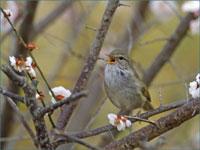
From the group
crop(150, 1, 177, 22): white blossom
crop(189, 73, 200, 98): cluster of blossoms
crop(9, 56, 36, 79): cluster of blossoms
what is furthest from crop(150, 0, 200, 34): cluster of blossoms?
crop(9, 56, 36, 79): cluster of blossoms

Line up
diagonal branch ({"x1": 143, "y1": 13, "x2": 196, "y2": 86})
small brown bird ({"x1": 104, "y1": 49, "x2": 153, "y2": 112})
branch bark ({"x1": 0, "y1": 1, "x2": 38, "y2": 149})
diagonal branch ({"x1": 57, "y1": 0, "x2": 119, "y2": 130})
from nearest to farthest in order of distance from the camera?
diagonal branch ({"x1": 57, "y1": 0, "x2": 119, "y2": 130})
small brown bird ({"x1": 104, "y1": 49, "x2": 153, "y2": 112})
branch bark ({"x1": 0, "y1": 1, "x2": 38, "y2": 149})
diagonal branch ({"x1": 143, "y1": 13, "x2": 196, "y2": 86})

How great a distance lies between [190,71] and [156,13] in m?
0.79

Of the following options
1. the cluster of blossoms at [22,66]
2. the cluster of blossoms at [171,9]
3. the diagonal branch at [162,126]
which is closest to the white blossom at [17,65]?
the cluster of blossoms at [22,66]

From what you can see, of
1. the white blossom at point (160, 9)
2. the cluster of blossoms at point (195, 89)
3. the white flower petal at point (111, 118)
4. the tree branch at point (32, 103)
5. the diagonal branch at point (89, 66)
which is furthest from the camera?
the white blossom at point (160, 9)

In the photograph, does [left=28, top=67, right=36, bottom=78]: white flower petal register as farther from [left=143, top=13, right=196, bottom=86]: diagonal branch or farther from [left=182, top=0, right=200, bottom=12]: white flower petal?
[left=182, top=0, right=200, bottom=12]: white flower petal

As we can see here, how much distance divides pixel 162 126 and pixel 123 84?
1262mm

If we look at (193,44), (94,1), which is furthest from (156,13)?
(193,44)

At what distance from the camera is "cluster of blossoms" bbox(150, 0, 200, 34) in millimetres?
4188

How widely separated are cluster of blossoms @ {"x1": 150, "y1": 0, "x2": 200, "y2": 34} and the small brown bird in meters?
0.72

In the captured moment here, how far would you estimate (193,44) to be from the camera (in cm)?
580

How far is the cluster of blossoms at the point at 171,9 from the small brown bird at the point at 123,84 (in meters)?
0.72

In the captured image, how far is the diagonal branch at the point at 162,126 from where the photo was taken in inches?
86.5

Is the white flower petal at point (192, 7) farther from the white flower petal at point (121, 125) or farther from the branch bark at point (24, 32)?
the white flower petal at point (121, 125)

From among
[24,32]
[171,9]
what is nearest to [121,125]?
[24,32]
